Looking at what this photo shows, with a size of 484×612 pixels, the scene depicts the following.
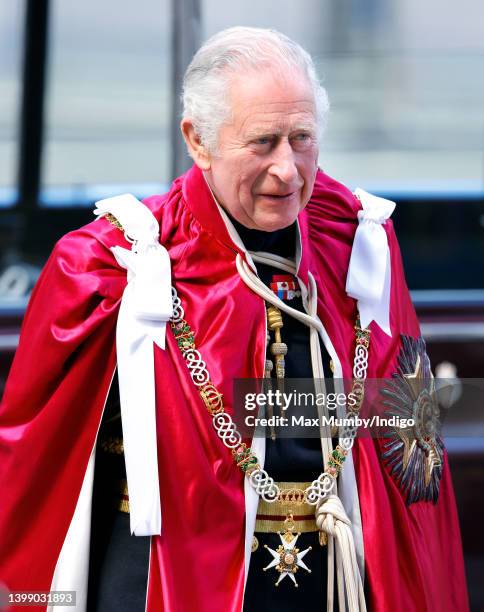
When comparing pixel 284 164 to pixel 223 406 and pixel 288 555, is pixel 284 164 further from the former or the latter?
pixel 288 555

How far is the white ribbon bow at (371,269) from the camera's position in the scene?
1.58m

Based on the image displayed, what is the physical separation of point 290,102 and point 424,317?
1633mm

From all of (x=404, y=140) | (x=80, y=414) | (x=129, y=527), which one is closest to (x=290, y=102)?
(x=80, y=414)

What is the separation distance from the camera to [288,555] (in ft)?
4.83

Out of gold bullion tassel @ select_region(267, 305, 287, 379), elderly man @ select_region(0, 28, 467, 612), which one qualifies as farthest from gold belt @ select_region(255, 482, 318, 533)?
gold bullion tassel @ select_region(267, 305, 287, 379)

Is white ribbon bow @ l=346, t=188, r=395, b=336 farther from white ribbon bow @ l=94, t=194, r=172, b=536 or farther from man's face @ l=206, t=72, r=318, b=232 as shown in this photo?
white ribbon bow @ l=94, t=194, r=172, b=536

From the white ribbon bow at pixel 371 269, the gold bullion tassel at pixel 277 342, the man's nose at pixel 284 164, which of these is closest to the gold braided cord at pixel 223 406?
the gold bullion tassel at pixel 277 342

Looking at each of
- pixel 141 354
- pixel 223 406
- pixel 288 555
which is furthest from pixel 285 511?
pixel 141 354

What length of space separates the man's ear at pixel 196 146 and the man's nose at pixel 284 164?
0.37 feet

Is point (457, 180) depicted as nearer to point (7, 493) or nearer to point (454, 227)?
point (454, 227)

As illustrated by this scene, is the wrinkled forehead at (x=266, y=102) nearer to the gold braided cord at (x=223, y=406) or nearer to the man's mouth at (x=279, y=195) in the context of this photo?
the man's mouth at (x=279, y=195)

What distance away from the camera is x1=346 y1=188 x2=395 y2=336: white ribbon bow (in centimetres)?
158

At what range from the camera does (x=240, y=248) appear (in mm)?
1508

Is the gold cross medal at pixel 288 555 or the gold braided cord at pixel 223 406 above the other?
the gold braided cord at pixel 223 406
